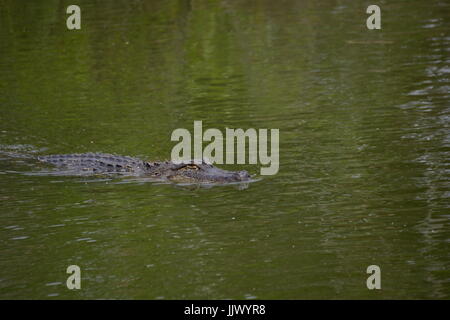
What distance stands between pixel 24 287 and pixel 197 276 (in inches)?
74.0

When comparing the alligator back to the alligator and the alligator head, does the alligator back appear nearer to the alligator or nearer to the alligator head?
the alligator

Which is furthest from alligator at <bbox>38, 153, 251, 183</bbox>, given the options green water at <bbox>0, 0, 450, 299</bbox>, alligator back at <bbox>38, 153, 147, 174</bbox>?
green water at <bbox>0, 0, 450, 299</bbox>

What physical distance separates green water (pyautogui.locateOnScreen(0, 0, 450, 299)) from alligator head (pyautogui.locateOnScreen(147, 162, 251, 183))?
30 centimetres

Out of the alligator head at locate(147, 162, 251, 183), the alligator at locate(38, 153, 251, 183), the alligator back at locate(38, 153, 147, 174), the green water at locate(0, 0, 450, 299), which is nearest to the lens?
the green water at locate(0, 0, 450, 299)

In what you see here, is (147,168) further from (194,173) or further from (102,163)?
(194,173)

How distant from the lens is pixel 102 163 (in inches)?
543

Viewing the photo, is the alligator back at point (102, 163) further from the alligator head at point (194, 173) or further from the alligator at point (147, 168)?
the alligator head at point (194, 173)

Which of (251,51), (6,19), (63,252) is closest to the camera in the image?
(63,252)

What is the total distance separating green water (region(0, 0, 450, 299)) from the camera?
30.7 feet

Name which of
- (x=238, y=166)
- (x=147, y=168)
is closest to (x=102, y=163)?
(x=147, y=168)

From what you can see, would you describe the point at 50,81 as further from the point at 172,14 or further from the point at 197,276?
the point at 197,276
